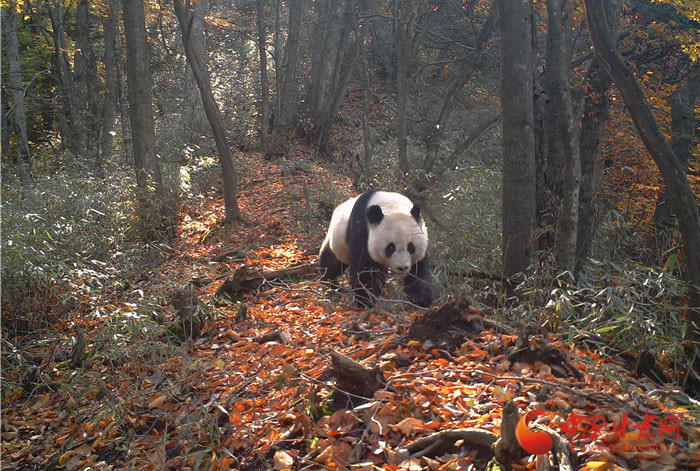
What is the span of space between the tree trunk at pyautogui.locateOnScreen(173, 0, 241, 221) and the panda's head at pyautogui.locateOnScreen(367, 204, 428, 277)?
5.66m

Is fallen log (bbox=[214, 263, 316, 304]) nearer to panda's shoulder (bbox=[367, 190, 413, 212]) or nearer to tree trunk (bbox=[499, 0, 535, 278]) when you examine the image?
panda's shoulder (bbox=[367, 190, 413, 212])

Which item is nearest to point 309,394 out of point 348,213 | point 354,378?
point 354,378

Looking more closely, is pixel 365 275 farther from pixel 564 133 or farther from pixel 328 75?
pixel 328 75

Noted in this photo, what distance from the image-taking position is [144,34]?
11.3m

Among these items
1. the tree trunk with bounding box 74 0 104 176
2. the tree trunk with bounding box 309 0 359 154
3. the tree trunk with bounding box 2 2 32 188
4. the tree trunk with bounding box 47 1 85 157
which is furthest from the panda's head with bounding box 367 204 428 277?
the tree trunk with bounding box 47 1 85 157

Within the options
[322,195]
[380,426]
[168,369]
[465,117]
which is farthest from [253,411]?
[465,117]

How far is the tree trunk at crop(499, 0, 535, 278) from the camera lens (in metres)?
5.74

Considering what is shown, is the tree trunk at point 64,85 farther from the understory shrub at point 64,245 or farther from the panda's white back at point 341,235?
the panda's white back at point 341,235

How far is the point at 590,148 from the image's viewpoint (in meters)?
6.71

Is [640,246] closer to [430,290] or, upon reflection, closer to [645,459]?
[430,290]

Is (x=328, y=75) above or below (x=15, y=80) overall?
above

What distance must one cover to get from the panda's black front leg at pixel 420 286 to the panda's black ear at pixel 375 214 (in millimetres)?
741

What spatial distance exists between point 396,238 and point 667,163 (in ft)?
9.33

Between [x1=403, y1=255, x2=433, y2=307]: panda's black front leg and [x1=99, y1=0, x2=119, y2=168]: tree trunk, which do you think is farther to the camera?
[x1=99, y1=0, x2=119, y2=168]: tree trunk
